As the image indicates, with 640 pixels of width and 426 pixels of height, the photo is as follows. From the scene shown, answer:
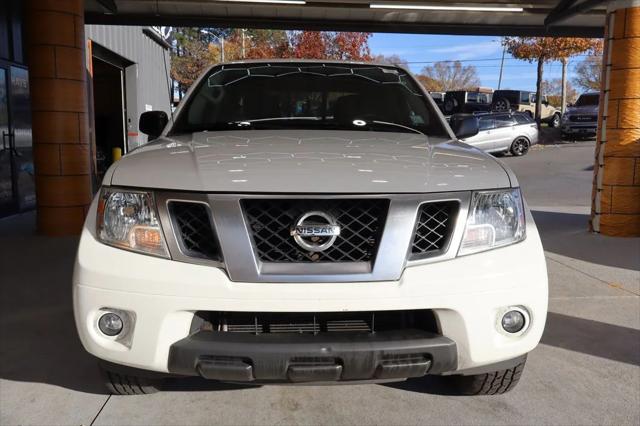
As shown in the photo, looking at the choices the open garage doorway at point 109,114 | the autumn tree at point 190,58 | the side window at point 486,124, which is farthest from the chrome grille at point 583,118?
the autumn tree at point 190,58

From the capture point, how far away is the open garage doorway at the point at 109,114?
17.3 m

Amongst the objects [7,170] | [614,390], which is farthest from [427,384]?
[7,170]

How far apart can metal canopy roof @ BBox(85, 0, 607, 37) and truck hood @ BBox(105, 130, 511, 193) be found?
6.59m

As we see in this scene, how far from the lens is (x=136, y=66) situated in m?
17.2

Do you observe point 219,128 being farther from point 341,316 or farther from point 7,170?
point 7,170

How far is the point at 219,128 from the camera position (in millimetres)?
3578

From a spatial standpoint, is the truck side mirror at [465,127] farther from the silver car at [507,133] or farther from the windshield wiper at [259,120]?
the silver car at [507,133]

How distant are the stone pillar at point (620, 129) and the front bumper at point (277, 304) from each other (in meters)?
5.94

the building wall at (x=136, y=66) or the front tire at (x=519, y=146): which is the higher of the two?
the building wall at (x=136, y=66)

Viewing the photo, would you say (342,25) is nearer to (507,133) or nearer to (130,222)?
(130,222)

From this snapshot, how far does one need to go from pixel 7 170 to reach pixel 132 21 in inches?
131

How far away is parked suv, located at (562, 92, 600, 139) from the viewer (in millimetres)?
24087

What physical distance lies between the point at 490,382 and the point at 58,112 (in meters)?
6.24

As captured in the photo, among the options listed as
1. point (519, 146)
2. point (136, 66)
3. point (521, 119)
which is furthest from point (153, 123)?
point (521, 119)
